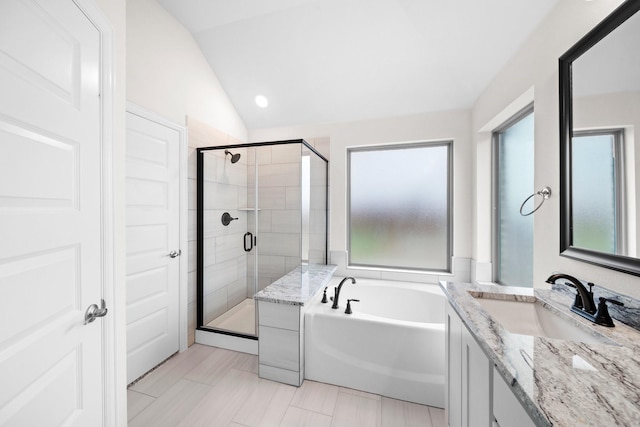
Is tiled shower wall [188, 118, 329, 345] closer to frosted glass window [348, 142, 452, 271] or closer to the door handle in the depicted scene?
frosted glass window [348, 142, 452, 271]

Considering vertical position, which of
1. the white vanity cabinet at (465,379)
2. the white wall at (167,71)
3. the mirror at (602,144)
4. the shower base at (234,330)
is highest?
the white wall at (167,71)

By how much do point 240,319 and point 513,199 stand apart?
2.65 metres

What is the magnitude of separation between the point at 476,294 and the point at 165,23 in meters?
2.87

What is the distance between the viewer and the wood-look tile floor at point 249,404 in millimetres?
1479

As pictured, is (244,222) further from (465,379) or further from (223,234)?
(465,379)

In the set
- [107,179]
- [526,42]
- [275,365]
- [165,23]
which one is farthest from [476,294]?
[165,23]

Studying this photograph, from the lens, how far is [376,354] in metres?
1.72

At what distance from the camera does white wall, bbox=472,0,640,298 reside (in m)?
1.07

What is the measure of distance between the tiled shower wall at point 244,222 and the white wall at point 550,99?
5.52ft

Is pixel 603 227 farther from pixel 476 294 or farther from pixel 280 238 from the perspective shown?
pixel 280 238

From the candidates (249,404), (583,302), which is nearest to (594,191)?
(583,302)

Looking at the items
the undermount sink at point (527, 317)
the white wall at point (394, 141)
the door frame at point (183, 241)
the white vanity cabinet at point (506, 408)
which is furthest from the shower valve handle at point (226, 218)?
the white vanity cabinet at point (506, 408)

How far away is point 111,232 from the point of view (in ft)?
3.48

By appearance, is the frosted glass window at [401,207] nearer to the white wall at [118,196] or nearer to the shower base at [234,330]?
the shower base at [234,330]
